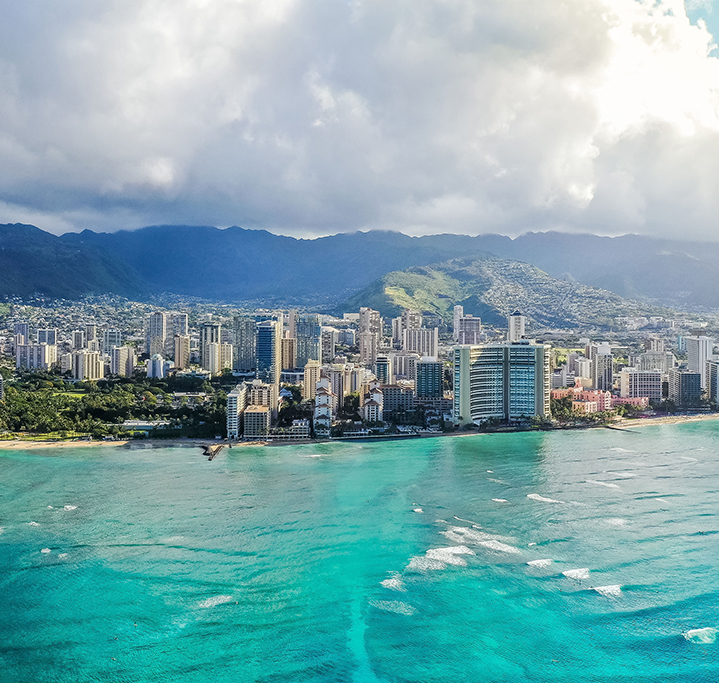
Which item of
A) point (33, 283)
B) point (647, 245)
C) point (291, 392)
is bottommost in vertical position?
point (291, 392)

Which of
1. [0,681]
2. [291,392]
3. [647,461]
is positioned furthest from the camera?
[291,392]

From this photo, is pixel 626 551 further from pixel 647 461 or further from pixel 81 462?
pixel 81 462

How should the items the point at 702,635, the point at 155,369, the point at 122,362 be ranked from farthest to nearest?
the point at 122,362 → the point at 155,369 → the point at 702,635

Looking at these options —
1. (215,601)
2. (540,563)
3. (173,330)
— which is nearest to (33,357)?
(173,330)

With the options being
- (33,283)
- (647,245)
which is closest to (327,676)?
(33,283)

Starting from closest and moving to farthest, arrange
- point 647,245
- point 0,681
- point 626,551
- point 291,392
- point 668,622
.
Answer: point 0,681 < point 668,622 < point 626,551 < point 291,392 < point 647,245

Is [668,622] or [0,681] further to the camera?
[668,622]

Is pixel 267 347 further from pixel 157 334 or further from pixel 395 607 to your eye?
pixel 395 607
